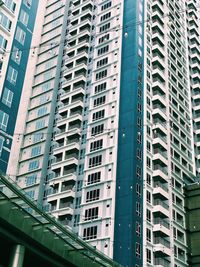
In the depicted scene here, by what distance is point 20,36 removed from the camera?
6825 cm

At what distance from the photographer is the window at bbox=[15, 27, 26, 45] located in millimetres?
67625

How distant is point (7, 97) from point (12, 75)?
3603 mm

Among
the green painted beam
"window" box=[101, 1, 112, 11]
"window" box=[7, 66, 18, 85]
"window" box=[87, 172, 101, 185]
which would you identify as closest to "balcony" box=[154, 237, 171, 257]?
"window" box=[87, 172, 101, 185]

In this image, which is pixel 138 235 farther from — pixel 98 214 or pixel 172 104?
pixel 172 104

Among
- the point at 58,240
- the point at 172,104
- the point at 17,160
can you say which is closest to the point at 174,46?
the point at 172,104

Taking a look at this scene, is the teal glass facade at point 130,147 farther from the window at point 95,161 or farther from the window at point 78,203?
the window at point 78,203

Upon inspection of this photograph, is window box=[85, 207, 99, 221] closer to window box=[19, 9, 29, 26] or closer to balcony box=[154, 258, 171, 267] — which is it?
balcony box=[154, 258, 171, 267]

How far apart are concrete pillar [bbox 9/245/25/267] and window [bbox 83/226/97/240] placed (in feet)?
132

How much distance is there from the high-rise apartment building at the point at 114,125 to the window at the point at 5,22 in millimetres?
25484

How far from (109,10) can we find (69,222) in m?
47.0

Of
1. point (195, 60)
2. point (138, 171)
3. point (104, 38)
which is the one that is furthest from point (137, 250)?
point (195, 60)

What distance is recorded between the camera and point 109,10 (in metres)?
92.1

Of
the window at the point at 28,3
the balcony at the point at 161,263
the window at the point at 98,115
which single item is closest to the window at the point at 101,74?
the window at the point at 98,115

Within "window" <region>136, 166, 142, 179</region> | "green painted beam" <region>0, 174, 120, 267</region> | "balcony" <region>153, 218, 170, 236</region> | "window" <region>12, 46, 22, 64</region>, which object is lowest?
"green painted beam" <region>0, 174, 120, 267</region>
